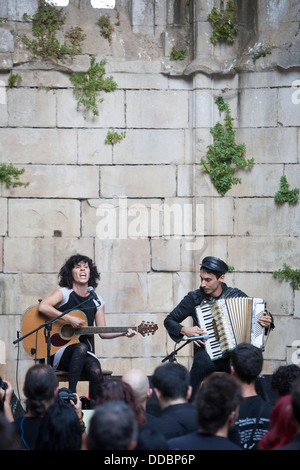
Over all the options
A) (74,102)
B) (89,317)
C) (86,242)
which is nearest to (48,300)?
(89,317)

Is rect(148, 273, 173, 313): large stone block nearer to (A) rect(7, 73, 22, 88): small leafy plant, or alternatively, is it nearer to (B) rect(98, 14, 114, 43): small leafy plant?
(A) rect(7, 73, 22, 88): small leafy plant

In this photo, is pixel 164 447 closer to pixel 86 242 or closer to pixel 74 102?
pixel 86 242

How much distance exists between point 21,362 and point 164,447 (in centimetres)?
486

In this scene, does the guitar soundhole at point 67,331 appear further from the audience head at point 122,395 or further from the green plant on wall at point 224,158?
the audience head at point 122,395

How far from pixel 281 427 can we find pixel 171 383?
784 millimetres

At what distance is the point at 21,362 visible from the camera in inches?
295

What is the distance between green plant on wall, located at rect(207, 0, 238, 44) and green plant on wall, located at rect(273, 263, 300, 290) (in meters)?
2.76

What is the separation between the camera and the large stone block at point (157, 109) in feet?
25.1

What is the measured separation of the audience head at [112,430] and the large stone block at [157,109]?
213 inches

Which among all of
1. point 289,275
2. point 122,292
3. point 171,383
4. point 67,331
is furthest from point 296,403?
point 122,292

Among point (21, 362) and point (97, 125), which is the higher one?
point (97, 125)

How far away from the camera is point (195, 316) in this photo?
5965 mm
